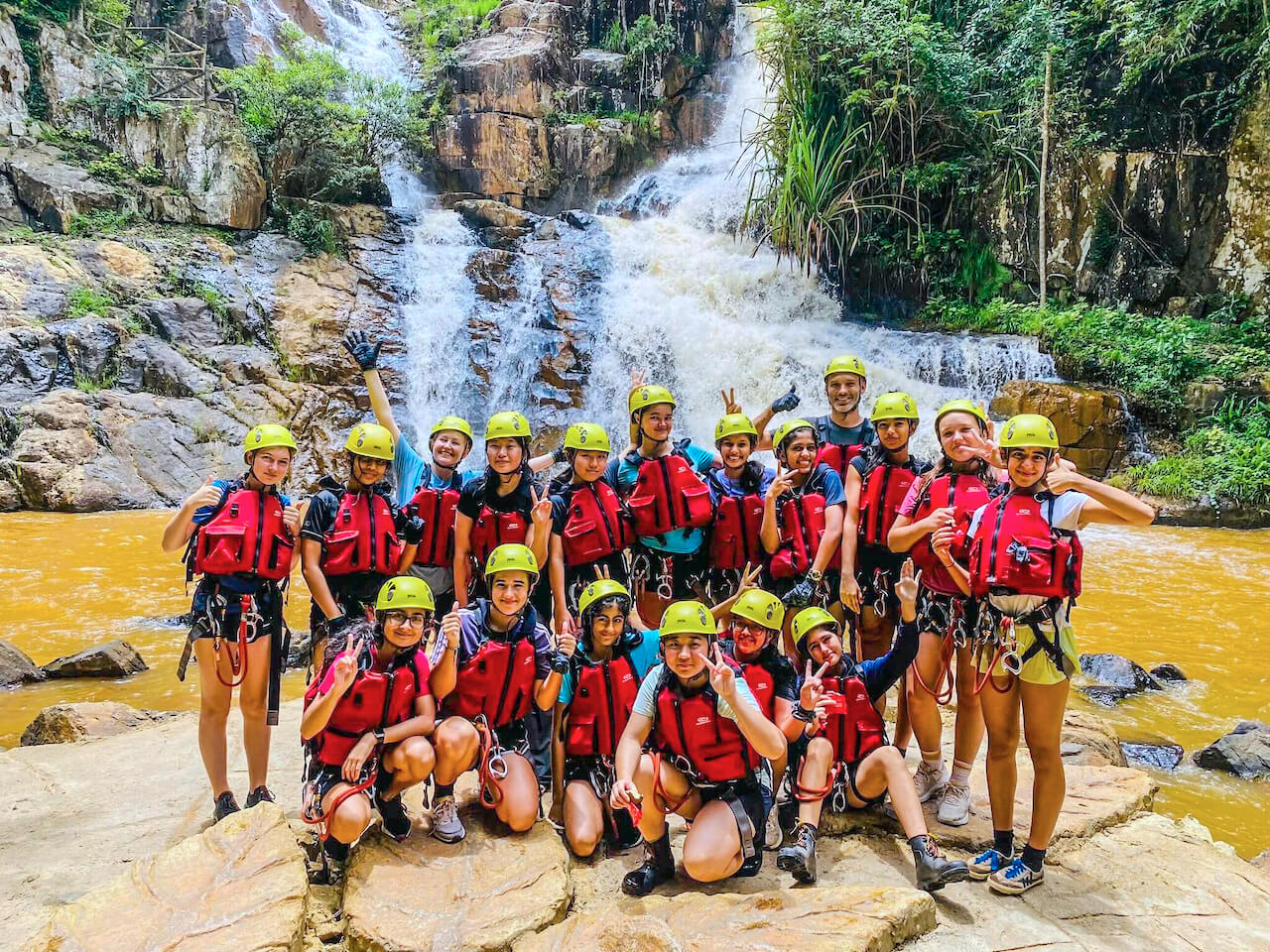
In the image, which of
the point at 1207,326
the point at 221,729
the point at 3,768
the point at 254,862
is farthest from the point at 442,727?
the point at 1207,326

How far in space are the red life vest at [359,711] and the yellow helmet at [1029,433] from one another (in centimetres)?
235

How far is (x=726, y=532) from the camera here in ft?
13.5

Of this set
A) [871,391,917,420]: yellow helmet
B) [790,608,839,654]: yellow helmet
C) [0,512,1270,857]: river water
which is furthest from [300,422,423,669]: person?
[871,391,917,420]: yellow helmet

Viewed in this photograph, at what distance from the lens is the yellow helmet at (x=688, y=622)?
2914 millimetres

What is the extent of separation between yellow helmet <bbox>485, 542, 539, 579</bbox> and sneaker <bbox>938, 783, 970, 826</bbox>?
1912mm

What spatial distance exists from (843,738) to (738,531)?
4.03ft

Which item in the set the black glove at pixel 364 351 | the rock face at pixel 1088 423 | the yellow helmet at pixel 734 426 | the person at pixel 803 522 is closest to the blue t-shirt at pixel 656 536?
the yellow helmet at pixel 734 426

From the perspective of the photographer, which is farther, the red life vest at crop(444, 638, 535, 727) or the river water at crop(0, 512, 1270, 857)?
the river water at crop(0, 512, 1270, 857)

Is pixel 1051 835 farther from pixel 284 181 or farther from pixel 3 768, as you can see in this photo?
pixel 284 181

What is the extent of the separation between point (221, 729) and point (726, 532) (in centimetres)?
242

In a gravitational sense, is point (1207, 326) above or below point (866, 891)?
above

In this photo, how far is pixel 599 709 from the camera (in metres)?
3.33

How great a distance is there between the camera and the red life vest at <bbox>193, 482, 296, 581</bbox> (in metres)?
3.24

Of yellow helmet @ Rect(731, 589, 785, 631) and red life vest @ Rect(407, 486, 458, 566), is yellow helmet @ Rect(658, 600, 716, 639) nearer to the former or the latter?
yellow helmet @ Rect(731, 589, 785, 631)
